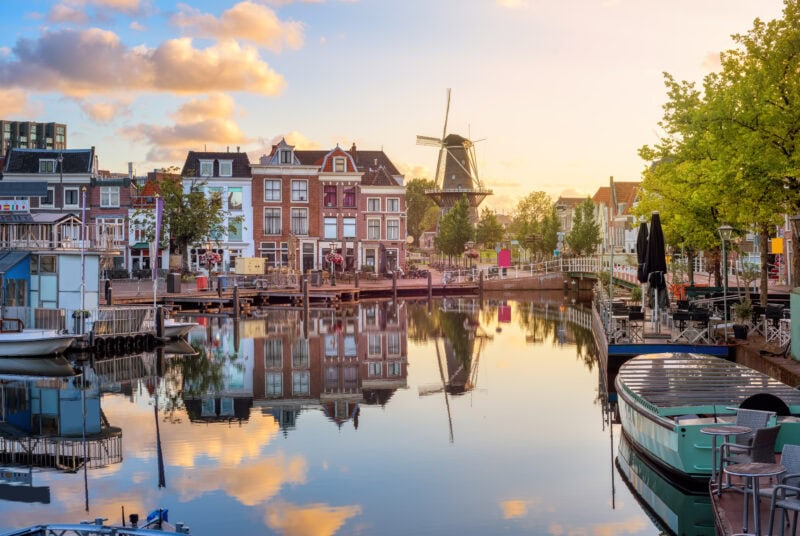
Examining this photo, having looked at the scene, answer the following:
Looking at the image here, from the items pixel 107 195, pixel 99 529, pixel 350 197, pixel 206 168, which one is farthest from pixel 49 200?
pixel 99 529

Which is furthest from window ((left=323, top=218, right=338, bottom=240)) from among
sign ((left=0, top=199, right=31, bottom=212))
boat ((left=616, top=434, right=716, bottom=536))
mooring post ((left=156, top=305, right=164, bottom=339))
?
boat ((left=616, top=434, right=716, bottom=536))

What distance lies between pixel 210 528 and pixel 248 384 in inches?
622

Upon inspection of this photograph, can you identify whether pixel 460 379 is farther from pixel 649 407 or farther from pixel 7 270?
pixel 7 270

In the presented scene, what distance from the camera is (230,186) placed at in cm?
8094

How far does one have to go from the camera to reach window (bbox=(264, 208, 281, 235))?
81188 mm

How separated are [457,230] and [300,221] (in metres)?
23.1

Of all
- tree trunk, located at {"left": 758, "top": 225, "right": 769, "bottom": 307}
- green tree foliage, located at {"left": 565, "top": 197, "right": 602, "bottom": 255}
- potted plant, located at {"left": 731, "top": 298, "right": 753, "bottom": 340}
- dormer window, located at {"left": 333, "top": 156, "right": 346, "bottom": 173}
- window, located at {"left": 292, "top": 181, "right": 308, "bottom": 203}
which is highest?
dormer window, located at {"left": 333, "top": 156, "right": 346, "bottom": 173}

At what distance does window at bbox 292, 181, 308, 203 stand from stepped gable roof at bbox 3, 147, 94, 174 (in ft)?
53.9

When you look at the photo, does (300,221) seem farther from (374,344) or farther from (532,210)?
(532,210)

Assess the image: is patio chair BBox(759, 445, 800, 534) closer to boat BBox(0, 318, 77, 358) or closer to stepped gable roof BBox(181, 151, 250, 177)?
boat BBox(0, 318, 77, 358)

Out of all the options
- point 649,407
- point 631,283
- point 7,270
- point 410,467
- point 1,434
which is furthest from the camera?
point 631,283

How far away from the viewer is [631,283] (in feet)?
196

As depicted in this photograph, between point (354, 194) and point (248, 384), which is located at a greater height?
point (354, 194)

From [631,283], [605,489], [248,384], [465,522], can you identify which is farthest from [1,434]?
[631,283]
